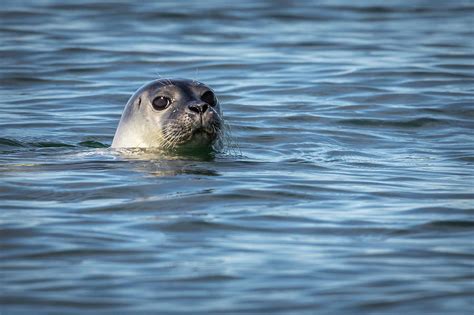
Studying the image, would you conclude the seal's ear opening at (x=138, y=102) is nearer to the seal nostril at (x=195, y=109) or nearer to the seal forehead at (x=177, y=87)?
the seal forehead at (x=177, y=87)

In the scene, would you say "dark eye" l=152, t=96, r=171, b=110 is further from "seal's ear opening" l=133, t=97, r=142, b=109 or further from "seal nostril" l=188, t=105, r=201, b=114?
"seal nostril" l=188, t=105, r=201, b=114

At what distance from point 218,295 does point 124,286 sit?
498 mm

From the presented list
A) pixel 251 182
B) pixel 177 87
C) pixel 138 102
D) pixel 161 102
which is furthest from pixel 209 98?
pixel 251 182

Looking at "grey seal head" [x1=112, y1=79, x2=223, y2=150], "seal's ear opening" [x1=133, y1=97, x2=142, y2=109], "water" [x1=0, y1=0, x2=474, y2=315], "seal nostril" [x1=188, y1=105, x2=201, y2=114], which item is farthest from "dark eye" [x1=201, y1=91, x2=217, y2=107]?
"seal's ear opening" [x1=133, y1=97, x2=142, y2=109]

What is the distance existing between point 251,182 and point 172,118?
1169 mm

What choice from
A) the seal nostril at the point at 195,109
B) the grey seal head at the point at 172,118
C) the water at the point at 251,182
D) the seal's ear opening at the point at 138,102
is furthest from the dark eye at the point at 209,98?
the seal's ear opening at the point at 138,102

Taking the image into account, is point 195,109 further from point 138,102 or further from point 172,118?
point 138,102

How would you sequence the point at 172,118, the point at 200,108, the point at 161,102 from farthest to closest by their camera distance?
the point at 161,102
the point at 172,118
the point at 200,108

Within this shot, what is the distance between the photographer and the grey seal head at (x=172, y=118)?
29.4 ft

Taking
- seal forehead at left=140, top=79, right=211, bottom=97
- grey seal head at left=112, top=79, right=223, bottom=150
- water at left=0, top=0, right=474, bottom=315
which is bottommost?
water at left=0, top=0, right=474, bottom=315

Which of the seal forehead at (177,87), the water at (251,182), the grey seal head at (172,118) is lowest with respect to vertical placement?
the water at (251,182)

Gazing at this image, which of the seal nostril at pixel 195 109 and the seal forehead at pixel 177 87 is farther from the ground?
the seal forehead at pixel 177 87

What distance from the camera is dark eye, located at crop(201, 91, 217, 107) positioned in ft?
30.3

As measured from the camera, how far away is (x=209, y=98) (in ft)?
30.4
